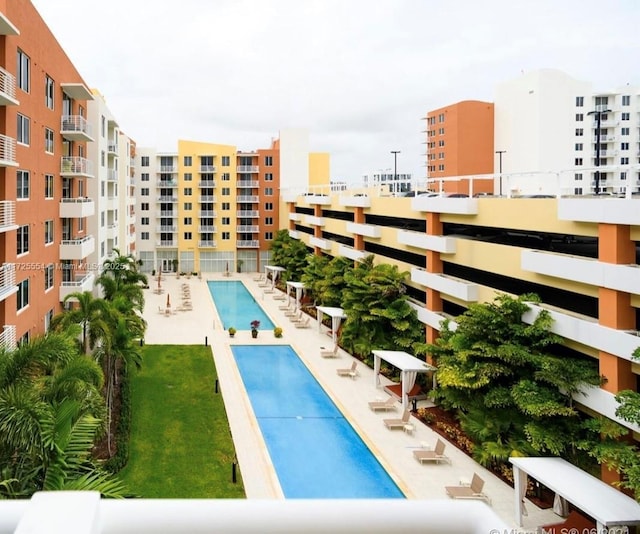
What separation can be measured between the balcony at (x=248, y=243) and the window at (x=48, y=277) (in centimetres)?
3872

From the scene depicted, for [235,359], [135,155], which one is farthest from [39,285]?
[135,155]

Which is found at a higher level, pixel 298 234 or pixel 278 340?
pixel 298 234

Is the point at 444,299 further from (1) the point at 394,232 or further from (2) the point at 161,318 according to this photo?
(2) the point at 161,318

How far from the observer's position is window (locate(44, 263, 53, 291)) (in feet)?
81.1

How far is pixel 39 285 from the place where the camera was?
23.5m

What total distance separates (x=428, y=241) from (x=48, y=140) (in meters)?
15.9

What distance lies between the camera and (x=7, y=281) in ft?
61.2

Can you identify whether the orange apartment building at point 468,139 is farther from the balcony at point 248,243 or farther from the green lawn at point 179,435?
the green lawn at point 179,435

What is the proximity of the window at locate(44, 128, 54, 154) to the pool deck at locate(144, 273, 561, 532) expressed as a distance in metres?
11.8

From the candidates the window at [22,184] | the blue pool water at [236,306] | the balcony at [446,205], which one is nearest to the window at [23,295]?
the window at [22,184]

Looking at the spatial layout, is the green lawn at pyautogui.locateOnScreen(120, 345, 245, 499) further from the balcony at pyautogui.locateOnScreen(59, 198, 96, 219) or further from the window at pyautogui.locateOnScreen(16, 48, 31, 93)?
the window at pyautogui.locateOnScreen(16, 48, 31, 93)

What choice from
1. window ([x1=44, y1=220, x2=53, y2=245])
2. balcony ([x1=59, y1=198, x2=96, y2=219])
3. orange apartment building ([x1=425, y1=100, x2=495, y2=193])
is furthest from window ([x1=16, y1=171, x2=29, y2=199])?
orange apartment building ([x1=425, y1=100, x2=495, y2=193])

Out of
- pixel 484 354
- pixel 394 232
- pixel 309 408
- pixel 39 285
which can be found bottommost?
pixel 309 408

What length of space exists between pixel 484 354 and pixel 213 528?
15698 millimetres
